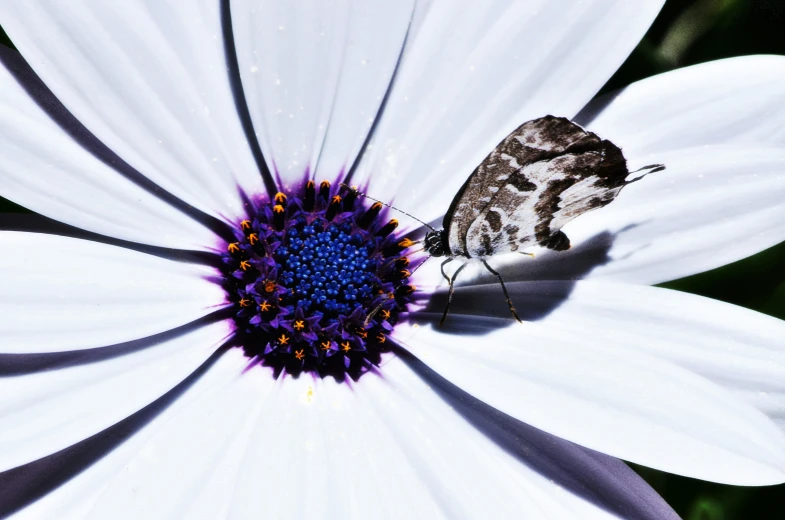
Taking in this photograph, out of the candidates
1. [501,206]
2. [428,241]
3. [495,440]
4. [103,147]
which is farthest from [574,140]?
[103,147]

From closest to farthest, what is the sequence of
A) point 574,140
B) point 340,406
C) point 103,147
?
point 574,140, point 103,147, point 340,406

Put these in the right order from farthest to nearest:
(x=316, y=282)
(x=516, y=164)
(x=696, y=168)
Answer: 1. (x=316, y=282)
2. (x=696, y=168)
3. (x=516, y=164)

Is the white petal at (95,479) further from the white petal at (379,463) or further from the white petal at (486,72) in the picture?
the white petal at (486,72)

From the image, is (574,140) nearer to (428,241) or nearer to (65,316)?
(428,241)

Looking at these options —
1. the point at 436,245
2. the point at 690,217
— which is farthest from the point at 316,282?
the point at 690,217

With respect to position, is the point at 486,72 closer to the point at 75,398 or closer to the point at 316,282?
the point at 316,282

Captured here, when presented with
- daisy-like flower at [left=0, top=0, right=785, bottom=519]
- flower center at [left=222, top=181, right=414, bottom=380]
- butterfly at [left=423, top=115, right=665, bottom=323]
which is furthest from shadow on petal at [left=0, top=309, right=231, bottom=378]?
butterfly at [left=423, top=115, right=665, bottom=323]
